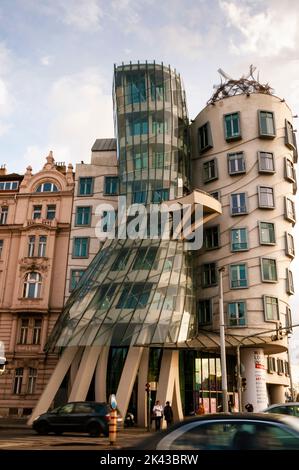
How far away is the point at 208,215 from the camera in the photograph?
3884cm

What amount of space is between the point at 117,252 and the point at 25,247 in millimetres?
10452

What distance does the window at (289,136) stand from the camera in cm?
4128

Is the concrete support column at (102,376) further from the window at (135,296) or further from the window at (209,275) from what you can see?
the window at (209,275)

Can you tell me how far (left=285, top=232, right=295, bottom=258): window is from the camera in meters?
38.5

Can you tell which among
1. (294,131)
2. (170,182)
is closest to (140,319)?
(170,182)

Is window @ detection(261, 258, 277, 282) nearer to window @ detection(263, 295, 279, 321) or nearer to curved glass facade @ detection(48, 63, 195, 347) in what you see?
window @ detection(263, 295, 279, 321)

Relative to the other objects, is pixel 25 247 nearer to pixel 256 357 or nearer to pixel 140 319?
pixel 140 319

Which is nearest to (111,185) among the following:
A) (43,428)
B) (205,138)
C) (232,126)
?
(205,138)

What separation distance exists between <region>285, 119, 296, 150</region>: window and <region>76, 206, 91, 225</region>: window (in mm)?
19721

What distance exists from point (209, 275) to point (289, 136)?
15172mm

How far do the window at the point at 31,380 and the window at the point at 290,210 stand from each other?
84.2 feet

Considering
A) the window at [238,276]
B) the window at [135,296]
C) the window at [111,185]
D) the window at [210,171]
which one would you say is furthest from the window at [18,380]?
the window at [210,171]

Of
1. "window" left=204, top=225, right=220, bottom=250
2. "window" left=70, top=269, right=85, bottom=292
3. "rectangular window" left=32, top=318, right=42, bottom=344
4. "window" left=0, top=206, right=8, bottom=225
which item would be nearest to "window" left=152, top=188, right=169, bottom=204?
"window" left=204, top=225, right=220, bottom=250
